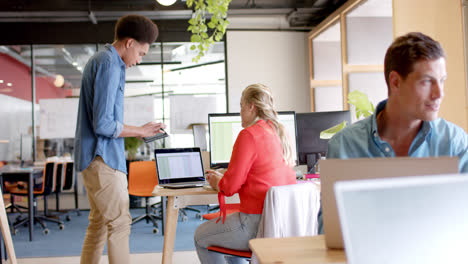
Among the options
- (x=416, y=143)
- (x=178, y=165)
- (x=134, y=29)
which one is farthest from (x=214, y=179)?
(x=416, y=143)

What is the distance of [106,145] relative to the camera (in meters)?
2.32

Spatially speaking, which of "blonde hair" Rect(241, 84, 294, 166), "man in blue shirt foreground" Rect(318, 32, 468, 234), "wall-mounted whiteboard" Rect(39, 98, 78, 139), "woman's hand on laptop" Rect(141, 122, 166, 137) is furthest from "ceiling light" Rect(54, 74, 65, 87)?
"man in blue shirt foreground" Rect(318, 32, 468, 234)

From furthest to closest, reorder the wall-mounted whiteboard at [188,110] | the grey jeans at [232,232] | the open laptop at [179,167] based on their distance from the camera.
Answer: the wall-mounted whiteboard at [188,110] → the open laptop at [179,167] → the grey jeans at [232,232]

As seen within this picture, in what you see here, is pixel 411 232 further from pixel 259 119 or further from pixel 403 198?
pixel 259 119

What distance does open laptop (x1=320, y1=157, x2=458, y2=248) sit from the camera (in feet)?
2.85

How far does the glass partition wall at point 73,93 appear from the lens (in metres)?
7.20

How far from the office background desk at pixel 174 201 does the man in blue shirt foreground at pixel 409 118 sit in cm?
130

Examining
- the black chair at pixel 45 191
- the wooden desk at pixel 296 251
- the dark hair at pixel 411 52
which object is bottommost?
the black chair at pixel 45 191

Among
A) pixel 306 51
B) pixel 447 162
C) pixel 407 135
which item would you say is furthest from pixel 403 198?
pixel 306 51

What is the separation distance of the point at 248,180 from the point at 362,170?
1375 mm

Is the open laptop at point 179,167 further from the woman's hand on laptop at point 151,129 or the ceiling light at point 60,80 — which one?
the ceiling light at point 60,80

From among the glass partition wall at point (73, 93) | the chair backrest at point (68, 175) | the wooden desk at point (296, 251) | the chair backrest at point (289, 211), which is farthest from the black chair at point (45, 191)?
the wooden desk at point (296, 251)

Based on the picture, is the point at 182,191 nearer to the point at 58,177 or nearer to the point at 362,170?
the point at 362,170

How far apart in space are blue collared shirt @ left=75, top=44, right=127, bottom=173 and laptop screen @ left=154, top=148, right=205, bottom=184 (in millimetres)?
390
